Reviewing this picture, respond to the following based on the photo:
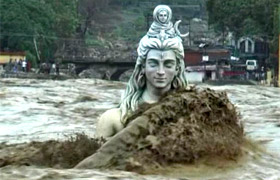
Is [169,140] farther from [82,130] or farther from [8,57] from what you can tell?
[8,57]

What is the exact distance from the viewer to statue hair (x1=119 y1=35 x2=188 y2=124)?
25.7ft

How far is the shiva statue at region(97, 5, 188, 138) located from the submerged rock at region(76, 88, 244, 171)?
267 mm

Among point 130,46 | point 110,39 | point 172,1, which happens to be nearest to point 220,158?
point 130,46

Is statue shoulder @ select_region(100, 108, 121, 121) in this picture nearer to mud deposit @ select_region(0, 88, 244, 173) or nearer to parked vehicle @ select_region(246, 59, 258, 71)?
mud deposit @ select_region(0, 88, 244, 173)

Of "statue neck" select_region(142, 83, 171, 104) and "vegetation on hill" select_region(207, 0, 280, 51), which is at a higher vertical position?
"vegetation on hill" select_region(207, 0, 280, 51)

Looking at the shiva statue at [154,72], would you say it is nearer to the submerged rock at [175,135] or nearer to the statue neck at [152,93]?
the statue neck at [152,93]

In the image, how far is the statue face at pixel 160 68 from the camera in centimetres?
778

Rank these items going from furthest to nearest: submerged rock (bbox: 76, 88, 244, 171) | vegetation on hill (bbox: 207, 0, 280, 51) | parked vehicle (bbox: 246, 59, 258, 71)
→ parked vehicle (bbox: 246, 59, 258, 71) < vegetation on hill (bbox: 207, 0, 280, 51) < submerged rock (bbox: 76, 88, 244, 171)

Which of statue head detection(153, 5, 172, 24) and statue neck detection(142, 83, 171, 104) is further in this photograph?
statue head detection(153, 5, 172, 24)

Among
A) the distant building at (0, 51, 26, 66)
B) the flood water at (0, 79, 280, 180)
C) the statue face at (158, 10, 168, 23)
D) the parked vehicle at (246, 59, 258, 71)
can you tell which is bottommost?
the parked vehicle at (246, 59, 258, 71)

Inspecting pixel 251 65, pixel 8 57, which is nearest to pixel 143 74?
pixel 8 57

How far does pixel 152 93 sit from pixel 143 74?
0.19 metres

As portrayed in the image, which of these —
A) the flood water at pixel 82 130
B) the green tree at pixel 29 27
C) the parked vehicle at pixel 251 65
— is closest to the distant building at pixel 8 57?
Result: the green tree at pixel 29 27

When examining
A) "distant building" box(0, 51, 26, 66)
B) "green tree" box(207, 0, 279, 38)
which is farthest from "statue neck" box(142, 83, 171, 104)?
"distant building" box(0, 51, 26, 66)
